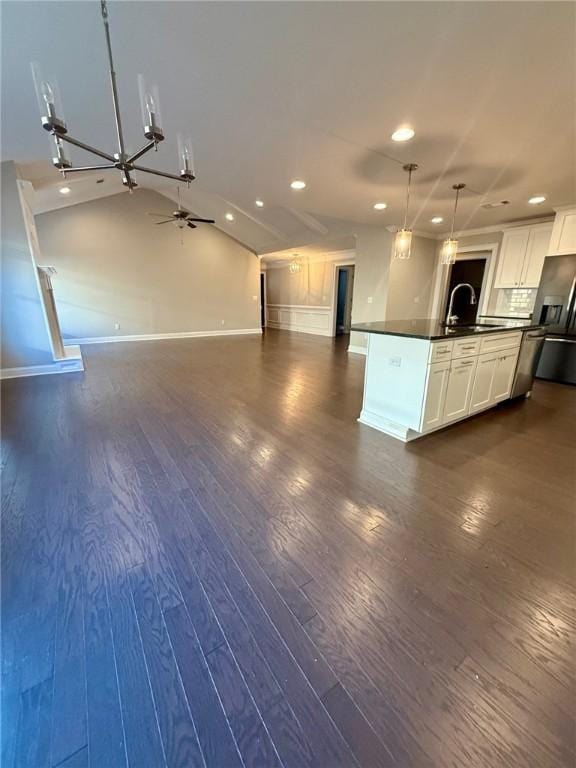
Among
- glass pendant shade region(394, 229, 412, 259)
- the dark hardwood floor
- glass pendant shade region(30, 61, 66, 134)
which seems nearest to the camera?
the dark hardwood floor

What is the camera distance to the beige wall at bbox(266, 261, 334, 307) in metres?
8.97

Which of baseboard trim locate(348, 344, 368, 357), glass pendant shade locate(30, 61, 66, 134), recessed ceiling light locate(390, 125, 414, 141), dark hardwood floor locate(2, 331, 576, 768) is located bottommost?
dark hardwood floor locate(2, 331, 576, 768)

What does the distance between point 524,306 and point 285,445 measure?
5588mm

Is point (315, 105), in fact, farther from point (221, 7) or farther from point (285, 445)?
point (285, 445)

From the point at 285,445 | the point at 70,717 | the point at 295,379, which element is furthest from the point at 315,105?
the point at 70,717

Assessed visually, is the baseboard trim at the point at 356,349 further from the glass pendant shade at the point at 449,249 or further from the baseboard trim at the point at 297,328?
the glass pendant shade at the point at 449,249

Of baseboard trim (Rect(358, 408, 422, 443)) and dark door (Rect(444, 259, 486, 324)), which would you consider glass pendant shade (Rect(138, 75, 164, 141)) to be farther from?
dark door (Rect(444, 259, 486, 324))

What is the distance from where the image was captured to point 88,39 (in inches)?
72.6

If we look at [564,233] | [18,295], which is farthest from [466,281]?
[18,295]

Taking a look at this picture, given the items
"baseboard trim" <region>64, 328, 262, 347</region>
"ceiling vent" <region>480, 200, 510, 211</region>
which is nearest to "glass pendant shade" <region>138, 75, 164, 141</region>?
"ceiling vent" <region>480, 200, 510, 211</region>

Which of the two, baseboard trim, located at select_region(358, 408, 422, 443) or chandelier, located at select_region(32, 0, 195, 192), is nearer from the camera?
chandelier, located at select_region(32, 0, 195, 192)

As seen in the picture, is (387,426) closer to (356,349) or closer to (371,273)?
(356,349)

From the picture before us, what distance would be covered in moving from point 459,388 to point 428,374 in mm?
587

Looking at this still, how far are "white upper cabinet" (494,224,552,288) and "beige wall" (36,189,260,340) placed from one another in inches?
259
